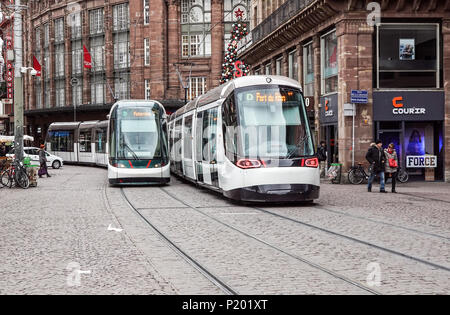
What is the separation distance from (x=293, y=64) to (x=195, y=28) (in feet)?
91.6

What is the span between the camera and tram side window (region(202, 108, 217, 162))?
59.7 feet

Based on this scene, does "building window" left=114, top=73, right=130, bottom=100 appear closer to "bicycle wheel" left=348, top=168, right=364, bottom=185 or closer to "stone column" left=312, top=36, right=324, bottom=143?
"stone column" left=312, top=36, right=324, bottom=143

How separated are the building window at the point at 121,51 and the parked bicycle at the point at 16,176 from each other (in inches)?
1593

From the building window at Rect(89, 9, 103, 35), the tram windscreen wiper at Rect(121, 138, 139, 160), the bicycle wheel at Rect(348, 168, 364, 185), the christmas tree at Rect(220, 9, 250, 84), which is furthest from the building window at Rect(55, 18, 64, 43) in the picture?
the bicycle wheel at Rect(348, 168, 364, 185)

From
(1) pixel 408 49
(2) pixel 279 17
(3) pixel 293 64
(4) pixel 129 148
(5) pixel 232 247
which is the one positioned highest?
(2) pixel 279 17

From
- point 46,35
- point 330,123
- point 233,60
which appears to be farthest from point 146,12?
point 330,123

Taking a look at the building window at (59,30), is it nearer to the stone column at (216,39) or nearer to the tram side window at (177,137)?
the stone column at (216,39)

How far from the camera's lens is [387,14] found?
26.6 m

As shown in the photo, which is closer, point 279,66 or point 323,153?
point 323,153

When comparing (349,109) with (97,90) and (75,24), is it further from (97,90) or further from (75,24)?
(75,24)

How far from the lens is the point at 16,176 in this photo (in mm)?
24578

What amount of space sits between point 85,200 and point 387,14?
14.3m

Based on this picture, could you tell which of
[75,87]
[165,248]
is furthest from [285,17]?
[75,87]
